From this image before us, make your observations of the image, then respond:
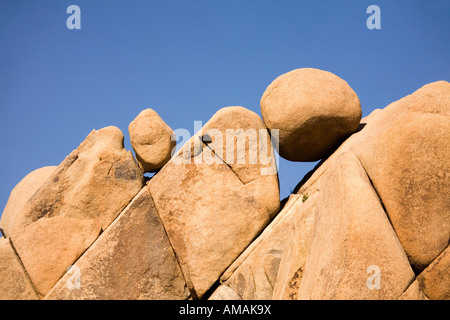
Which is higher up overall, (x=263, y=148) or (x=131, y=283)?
(x=263, y=148)

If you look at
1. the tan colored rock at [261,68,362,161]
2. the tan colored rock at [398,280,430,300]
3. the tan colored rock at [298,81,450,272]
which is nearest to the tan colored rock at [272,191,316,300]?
the tan colored rock at [298,81,450,272]

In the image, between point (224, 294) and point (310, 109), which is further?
point (310, 109)

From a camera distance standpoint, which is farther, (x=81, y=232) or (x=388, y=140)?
(x=81, y=232)

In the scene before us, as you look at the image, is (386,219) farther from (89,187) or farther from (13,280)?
(13,280)

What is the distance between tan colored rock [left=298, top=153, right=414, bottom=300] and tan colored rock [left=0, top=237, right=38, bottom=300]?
5.78 metres

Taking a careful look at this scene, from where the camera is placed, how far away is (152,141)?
33.4 feet

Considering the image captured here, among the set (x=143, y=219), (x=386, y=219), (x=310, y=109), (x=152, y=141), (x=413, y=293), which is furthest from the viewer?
(x=152, y=141)

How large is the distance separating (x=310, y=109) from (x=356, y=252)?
4110 millimetres

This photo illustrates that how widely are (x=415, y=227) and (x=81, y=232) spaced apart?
21.9 ft

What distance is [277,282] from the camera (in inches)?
316

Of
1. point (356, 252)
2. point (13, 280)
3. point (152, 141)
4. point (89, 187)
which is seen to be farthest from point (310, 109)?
point (13, 280)

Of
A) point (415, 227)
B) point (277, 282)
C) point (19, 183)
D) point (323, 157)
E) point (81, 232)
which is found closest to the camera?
point (415, 227)
